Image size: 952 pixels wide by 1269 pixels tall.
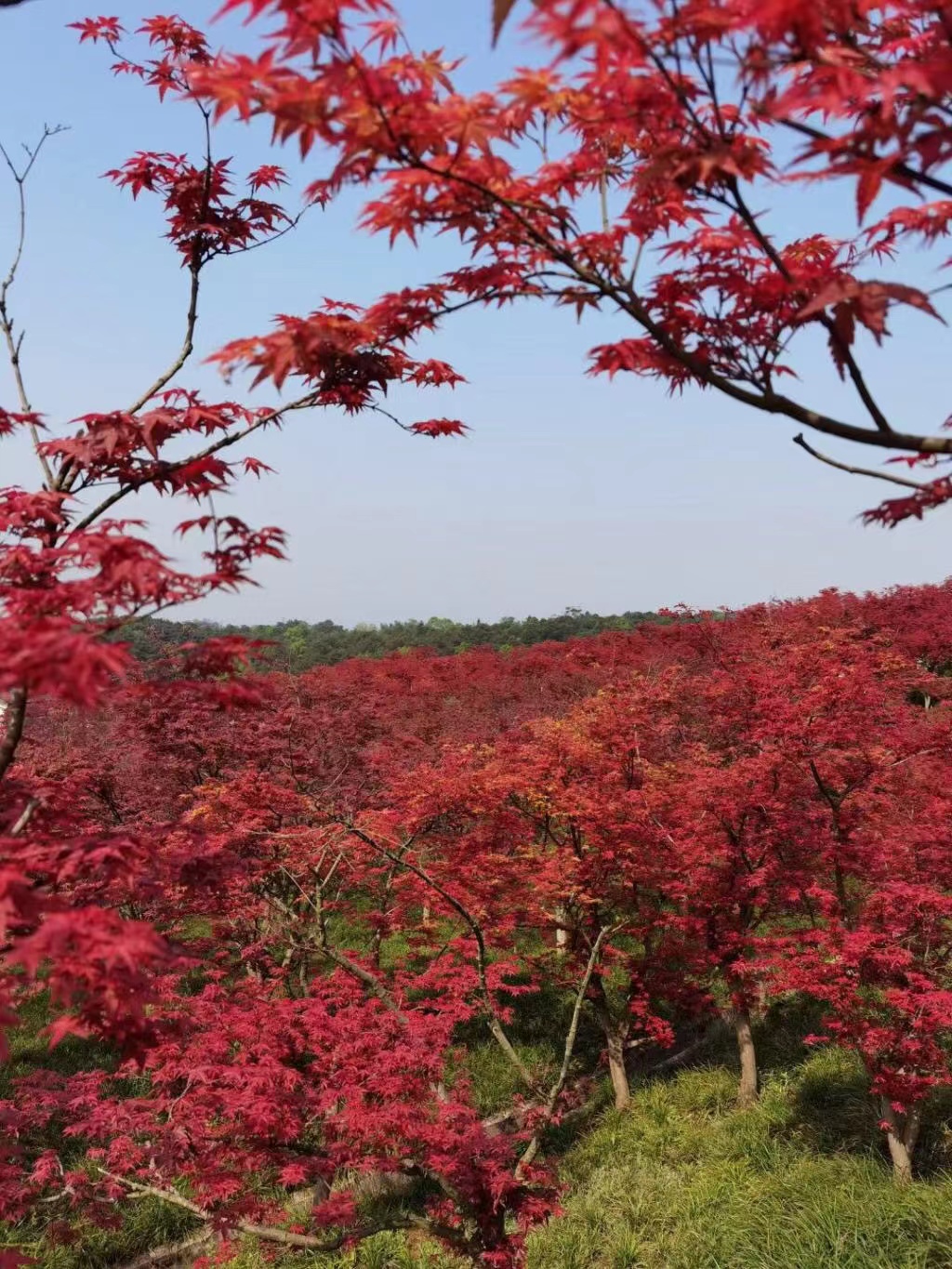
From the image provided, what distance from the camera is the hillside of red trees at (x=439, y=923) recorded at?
5.76 meters

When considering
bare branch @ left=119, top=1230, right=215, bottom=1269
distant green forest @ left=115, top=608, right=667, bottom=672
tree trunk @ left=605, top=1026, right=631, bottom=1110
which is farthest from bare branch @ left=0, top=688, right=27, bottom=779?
distant green forest @ left=115, top=608, right=667, bottom=672

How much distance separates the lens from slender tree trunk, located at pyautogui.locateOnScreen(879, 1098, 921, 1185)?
7.37 m

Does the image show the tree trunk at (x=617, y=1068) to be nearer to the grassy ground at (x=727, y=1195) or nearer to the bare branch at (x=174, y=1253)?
the grassy ground at (x=727, y=1195)

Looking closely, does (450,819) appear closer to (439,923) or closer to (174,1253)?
(439,923)

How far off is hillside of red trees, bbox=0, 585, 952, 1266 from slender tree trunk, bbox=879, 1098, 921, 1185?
3 centimetres

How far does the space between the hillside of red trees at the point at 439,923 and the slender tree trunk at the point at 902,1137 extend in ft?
0.10

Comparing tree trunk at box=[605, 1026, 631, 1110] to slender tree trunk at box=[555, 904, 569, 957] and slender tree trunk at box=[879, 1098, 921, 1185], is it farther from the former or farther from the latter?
slender tree trunk at box=[879, 1098, 921, 1185]

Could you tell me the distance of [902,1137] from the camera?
25.0 feet

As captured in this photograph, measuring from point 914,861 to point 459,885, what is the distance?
5.38m

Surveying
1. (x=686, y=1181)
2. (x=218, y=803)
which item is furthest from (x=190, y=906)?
(x=686, y=1181)

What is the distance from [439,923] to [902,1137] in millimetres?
5941

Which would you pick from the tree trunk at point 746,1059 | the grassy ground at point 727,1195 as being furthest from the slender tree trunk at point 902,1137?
the tree trunk at point 746,1059

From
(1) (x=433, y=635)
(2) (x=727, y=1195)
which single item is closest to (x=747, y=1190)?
(2) (x=727, y=1195)

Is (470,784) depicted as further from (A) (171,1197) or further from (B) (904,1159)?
(B) (904,1159)
